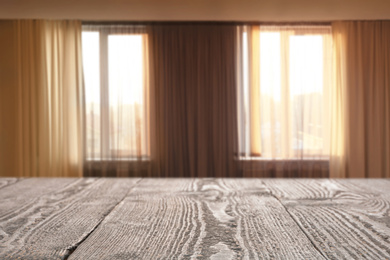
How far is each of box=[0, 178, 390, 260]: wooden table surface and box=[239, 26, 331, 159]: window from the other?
402cm

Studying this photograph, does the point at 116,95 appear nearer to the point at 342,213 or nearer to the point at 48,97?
the point at 48,97

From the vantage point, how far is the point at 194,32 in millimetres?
4867

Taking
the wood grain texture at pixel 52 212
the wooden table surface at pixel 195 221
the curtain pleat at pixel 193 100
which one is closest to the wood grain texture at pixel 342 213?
the wooden table surface at pixel 195 221

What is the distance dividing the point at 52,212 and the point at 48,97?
4.55m

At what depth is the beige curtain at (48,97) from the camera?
4801mm

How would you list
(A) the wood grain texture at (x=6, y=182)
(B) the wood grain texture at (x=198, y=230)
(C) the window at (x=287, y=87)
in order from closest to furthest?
(B) the wood grain texture at (x=198, y=230), (A) the wood grain texture at (x=6, y=182), (C) the window at (x=287, y=87)

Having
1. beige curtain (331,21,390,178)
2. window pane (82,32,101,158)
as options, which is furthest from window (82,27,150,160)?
beige curtain (331,21,390,178)

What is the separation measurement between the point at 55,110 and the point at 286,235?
4799mm

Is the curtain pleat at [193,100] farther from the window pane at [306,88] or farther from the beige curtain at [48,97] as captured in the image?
the beige curtain at [48,97]

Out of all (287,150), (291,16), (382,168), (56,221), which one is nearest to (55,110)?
(287,150)

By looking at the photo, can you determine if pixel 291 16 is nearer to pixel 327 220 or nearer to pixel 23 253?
pixel 327 220

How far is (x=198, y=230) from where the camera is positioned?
1.77 ft

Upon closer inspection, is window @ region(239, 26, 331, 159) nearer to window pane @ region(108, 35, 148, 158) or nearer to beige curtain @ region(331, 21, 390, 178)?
beige curtain @ region(331, 21, 390, 178)

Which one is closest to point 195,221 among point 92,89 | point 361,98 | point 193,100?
point 193,100
